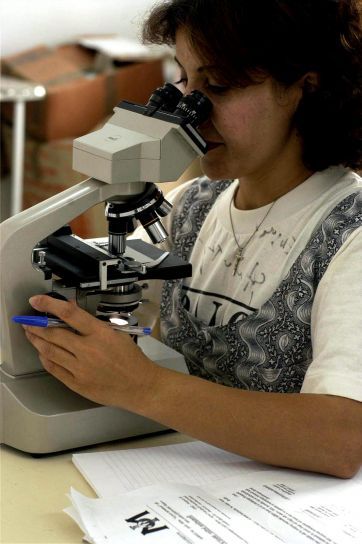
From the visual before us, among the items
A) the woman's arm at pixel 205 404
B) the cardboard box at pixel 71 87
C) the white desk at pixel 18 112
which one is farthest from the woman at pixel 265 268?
the cardboard box at pixel 71 87

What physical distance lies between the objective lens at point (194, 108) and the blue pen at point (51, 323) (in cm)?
30

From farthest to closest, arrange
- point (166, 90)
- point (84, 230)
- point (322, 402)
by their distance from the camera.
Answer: point (84, 230), point (166, 90), point (322, 402)

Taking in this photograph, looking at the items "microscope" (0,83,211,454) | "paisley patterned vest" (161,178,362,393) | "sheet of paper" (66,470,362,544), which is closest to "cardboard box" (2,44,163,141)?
"paisley patterned vest" (161,178,362,393)

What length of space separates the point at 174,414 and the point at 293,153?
526 mm

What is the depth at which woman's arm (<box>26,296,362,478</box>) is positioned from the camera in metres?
1.19

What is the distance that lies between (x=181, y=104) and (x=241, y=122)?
0.15 m

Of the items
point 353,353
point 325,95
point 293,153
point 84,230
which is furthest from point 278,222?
point 84,230

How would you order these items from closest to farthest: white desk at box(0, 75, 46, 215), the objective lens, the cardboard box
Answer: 1. the objective lens
2. white desk at box(0, 75, 46, 215)
3. the cardboard box

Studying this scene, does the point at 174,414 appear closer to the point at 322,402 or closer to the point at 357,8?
the point at 322,402

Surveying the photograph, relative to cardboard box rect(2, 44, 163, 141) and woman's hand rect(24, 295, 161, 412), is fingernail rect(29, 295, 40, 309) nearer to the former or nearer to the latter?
woman's hand rect(24, 295, 161, 412)

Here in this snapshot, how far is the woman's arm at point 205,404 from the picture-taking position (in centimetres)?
119

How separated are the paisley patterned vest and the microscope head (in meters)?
0.26

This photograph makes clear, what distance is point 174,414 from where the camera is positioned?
4.01 feet

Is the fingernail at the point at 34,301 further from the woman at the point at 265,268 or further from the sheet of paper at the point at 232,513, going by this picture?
the sheet of paper at the point at 232,513
